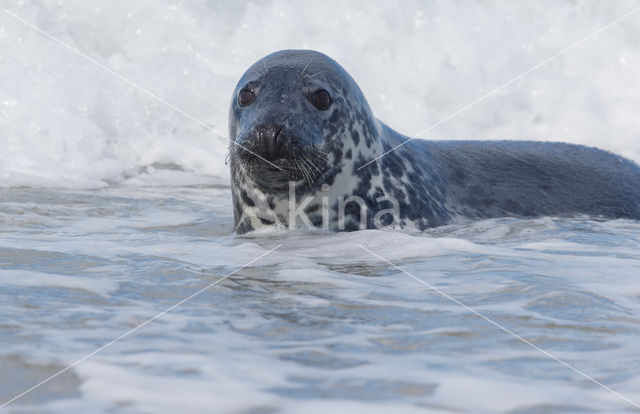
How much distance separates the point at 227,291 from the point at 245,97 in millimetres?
1918

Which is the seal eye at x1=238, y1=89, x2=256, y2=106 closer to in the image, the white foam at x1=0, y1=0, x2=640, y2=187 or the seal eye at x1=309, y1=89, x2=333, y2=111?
the seal eye at x1=309, y1=89, x2=333, y2=111

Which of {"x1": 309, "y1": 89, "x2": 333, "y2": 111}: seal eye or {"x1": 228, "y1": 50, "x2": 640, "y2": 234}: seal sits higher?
{"x1": 309, "y1": 89, "x2": 333, "y2": 111}: seal eye

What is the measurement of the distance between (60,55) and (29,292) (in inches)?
297

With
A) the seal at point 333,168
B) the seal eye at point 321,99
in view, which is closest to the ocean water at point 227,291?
the seal at point 333,168

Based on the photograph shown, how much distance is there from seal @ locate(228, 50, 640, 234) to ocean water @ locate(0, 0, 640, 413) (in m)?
0.22

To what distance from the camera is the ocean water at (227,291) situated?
183 cm

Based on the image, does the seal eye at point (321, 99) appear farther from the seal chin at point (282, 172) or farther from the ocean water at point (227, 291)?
the ocean water at point (227, 291)

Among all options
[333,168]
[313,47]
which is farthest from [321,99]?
[313,47]

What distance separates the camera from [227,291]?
9.20ft

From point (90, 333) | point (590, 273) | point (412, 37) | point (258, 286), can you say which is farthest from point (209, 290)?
point (412, 37)

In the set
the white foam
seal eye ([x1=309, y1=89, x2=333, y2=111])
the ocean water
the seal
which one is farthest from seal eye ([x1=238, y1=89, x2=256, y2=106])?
the white foam

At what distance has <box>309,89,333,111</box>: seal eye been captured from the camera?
4.46 metres

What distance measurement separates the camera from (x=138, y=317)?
238cm

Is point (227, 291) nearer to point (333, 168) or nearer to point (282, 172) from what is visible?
point (282, 172)
